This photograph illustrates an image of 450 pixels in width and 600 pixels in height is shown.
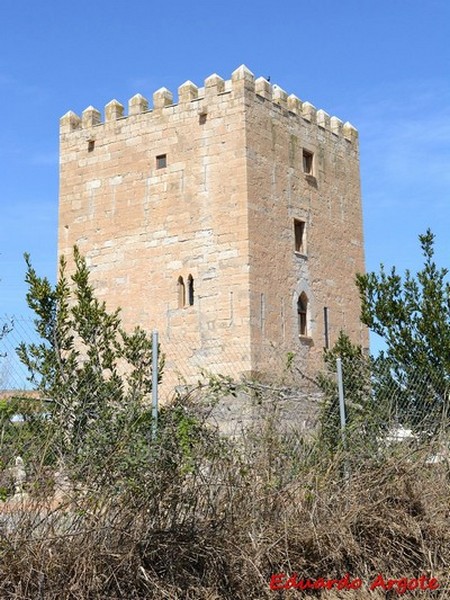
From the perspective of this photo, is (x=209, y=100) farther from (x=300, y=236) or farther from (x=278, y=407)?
(x=278, y=407)

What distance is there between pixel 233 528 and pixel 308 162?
1438 cm

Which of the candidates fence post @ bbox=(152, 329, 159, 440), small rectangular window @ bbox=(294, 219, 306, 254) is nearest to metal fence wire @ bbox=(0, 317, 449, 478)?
fence post @ bbox=(152, 329, 159, 440)

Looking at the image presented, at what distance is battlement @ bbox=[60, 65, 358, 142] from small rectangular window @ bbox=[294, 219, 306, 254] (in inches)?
92.7

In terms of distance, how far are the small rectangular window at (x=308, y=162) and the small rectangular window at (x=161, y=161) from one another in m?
3.15

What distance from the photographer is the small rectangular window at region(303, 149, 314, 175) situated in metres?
19.4

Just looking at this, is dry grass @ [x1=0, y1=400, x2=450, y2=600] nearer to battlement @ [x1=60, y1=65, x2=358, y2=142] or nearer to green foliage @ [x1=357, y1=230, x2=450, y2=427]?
green foliage @ [x1=357, y1=230, x2=450, y2=427]

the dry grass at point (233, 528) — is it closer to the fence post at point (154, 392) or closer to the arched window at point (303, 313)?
the fence post at point (154, 392)

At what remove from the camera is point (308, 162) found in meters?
19.5

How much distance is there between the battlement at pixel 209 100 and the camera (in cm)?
1773

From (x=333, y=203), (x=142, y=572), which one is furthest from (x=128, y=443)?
(x=333, y=203)

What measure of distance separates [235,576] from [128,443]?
117cm

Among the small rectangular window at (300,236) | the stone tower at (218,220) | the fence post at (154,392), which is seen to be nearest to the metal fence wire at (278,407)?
the fence post at (154,392)

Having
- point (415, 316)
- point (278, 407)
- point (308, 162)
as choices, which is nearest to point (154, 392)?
point (278, 407)
